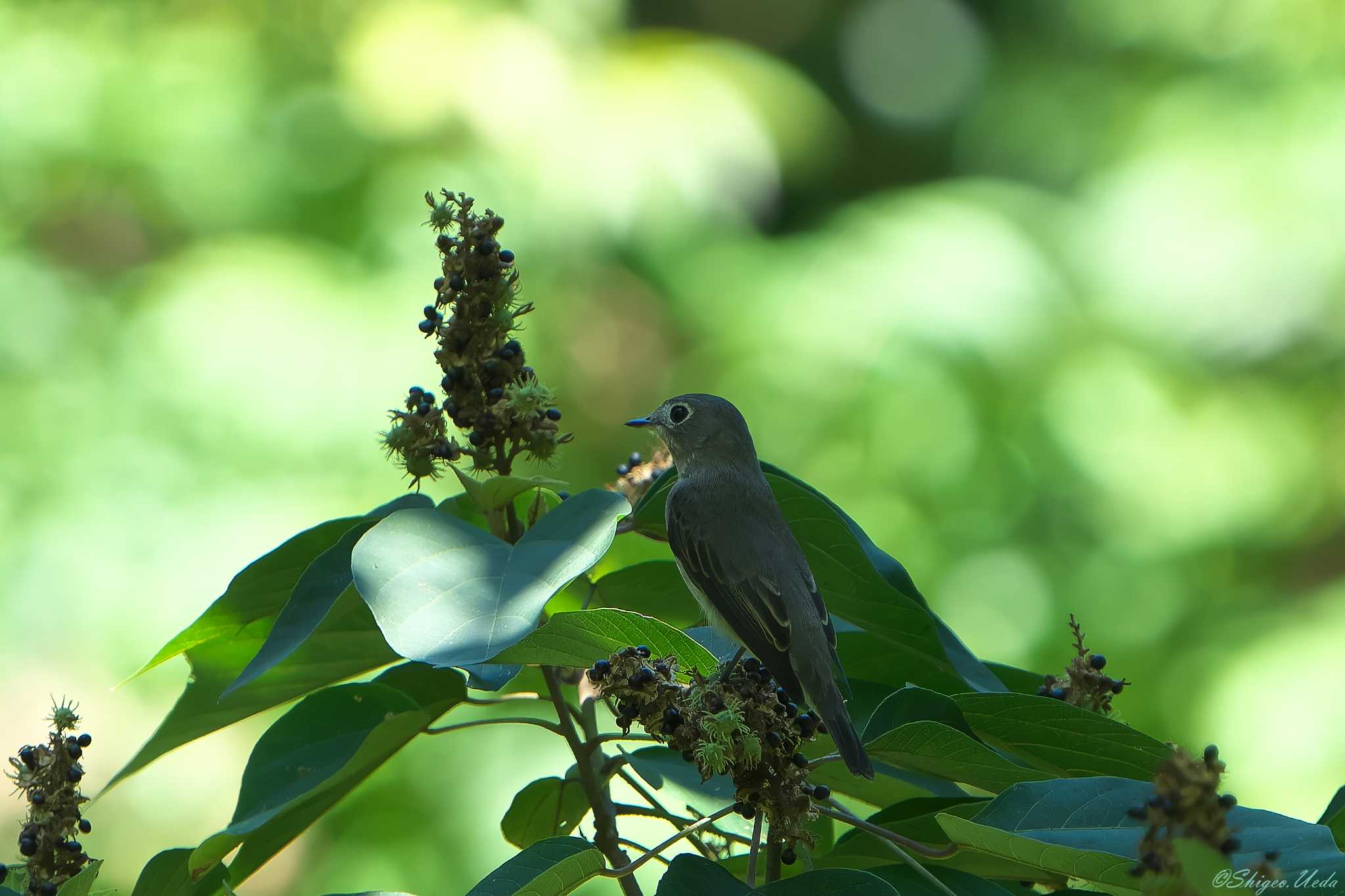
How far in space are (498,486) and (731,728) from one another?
1.70 ft

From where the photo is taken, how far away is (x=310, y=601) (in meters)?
1.68

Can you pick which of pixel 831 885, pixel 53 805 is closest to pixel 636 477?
pixel 831 885

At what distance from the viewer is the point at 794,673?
7.04 ft

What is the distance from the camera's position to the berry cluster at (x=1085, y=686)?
181 centimetres

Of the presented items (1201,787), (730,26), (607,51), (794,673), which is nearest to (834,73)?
(730,26)

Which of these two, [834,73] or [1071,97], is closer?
[1071,97]

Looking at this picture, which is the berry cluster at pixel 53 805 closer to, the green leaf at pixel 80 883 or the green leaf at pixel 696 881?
the green leaf at pixel 80 883

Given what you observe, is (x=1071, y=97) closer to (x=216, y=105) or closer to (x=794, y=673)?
(x=216, y=105)

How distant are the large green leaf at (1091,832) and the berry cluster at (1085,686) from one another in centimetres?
30

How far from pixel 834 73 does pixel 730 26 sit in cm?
97

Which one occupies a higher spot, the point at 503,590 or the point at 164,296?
the point at 164,296

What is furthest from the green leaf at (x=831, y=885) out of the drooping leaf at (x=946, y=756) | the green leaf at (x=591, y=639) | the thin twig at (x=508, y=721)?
the thin twig at (x=508, y=721)

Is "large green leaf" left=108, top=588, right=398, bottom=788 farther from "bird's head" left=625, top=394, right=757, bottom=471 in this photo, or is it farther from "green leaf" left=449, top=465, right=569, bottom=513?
"bird's head" left=625, top=394, right=757, bottom=471

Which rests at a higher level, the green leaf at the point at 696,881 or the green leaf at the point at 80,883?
the green leaf at the point at 696,881
